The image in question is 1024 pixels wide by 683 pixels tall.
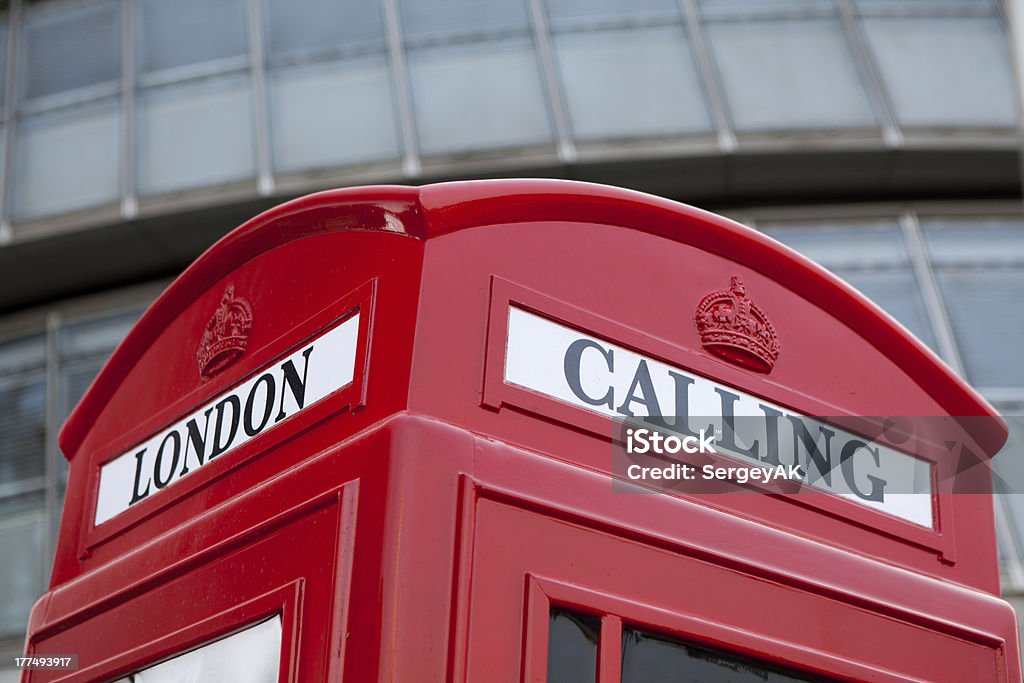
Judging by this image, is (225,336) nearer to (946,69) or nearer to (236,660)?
(236,660)

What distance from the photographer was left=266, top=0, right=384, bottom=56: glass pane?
373 inches

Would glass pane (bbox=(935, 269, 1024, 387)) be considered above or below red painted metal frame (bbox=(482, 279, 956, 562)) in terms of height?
above

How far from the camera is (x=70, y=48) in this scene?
9.94m

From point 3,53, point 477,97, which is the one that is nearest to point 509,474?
point 477,97

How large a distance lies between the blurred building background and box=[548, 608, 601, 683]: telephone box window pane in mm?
7309

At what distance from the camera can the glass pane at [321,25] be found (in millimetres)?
9477

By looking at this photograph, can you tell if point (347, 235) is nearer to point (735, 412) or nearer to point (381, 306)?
point (381, 306)

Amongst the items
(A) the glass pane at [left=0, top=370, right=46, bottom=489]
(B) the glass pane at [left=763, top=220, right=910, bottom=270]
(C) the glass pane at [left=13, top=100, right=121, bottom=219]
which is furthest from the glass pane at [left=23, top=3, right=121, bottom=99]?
(B) the glass pane at [left=763, top=220, right=910, bottom=270]

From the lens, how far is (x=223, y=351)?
85.6 inches

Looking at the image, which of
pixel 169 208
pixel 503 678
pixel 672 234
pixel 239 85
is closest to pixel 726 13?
pixel 239 85

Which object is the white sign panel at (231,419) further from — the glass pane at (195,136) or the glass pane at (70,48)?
the glass pane at (70,48)

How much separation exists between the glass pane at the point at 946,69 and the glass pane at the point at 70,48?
6601 millimetres

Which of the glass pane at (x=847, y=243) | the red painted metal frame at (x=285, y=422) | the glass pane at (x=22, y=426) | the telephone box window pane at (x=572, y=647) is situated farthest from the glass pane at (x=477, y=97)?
the telephone box window pane at (x=572, y=647)

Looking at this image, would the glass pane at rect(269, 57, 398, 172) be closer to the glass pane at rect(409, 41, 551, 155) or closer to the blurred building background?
the blurred building background
